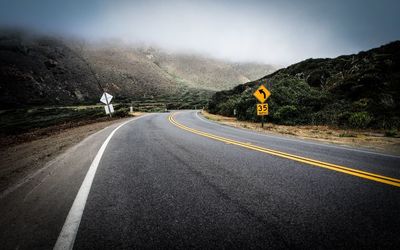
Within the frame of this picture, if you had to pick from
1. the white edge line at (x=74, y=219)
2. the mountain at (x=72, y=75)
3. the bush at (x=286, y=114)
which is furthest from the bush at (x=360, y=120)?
the mountain at (x=72, y=75)

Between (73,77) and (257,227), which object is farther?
(73,77)

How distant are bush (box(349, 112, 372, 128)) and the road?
9.62 meters

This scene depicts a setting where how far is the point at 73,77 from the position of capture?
6481cm

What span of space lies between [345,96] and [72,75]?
70.3 m

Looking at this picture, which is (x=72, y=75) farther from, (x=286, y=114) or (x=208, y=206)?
(x=208, y=206)

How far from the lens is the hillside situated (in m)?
13.3

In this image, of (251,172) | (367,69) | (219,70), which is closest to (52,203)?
(251,172)

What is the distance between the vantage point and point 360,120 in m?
12.9

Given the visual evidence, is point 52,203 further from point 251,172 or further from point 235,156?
point 235,156

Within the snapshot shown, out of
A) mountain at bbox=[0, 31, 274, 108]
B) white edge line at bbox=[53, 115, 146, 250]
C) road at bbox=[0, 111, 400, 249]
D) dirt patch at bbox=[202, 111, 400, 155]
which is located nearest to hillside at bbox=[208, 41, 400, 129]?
dirt patch at bbox=[202, 111, 400, 155]

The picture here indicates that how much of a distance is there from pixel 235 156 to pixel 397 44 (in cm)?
2508

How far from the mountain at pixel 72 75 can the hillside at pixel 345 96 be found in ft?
135

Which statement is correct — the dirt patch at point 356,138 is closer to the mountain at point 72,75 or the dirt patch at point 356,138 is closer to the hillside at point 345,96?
the hillside at point 345,96

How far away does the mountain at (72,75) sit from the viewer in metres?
53.6
